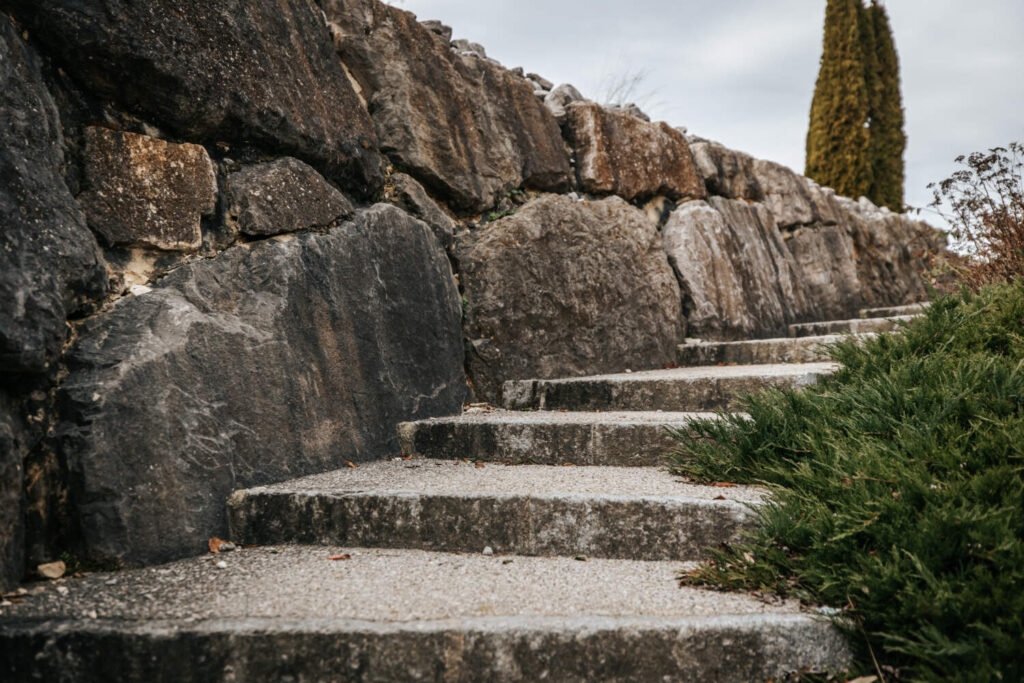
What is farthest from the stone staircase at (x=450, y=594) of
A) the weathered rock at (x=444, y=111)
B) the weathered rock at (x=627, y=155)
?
the weathered rock at (x=627, y=155)

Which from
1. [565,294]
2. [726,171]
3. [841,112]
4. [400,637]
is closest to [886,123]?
[841,112]

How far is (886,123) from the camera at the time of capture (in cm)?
1355

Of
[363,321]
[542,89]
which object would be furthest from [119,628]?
[542,89]

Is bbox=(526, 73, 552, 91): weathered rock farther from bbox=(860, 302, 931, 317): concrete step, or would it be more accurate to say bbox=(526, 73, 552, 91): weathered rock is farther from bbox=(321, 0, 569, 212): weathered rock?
→ bbox=(860, 302, 931, 317): concrete step

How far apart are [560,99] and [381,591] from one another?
3.74 m

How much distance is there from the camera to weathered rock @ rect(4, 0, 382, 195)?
6.38 ft

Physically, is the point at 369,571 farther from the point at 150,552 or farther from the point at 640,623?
the point at 640,623

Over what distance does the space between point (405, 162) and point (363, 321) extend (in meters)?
0.92

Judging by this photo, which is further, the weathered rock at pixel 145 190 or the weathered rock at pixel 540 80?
the weathered rock at pixel 540 80

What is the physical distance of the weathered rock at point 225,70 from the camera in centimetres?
A: 194

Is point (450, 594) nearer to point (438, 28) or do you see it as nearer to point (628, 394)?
point (628, 394)

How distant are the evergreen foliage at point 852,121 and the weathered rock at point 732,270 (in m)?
6.24

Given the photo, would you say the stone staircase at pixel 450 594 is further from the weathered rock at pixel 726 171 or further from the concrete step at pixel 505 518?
the weathered rock at pixel 726 171

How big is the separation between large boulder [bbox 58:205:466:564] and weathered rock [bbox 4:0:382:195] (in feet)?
1.24
